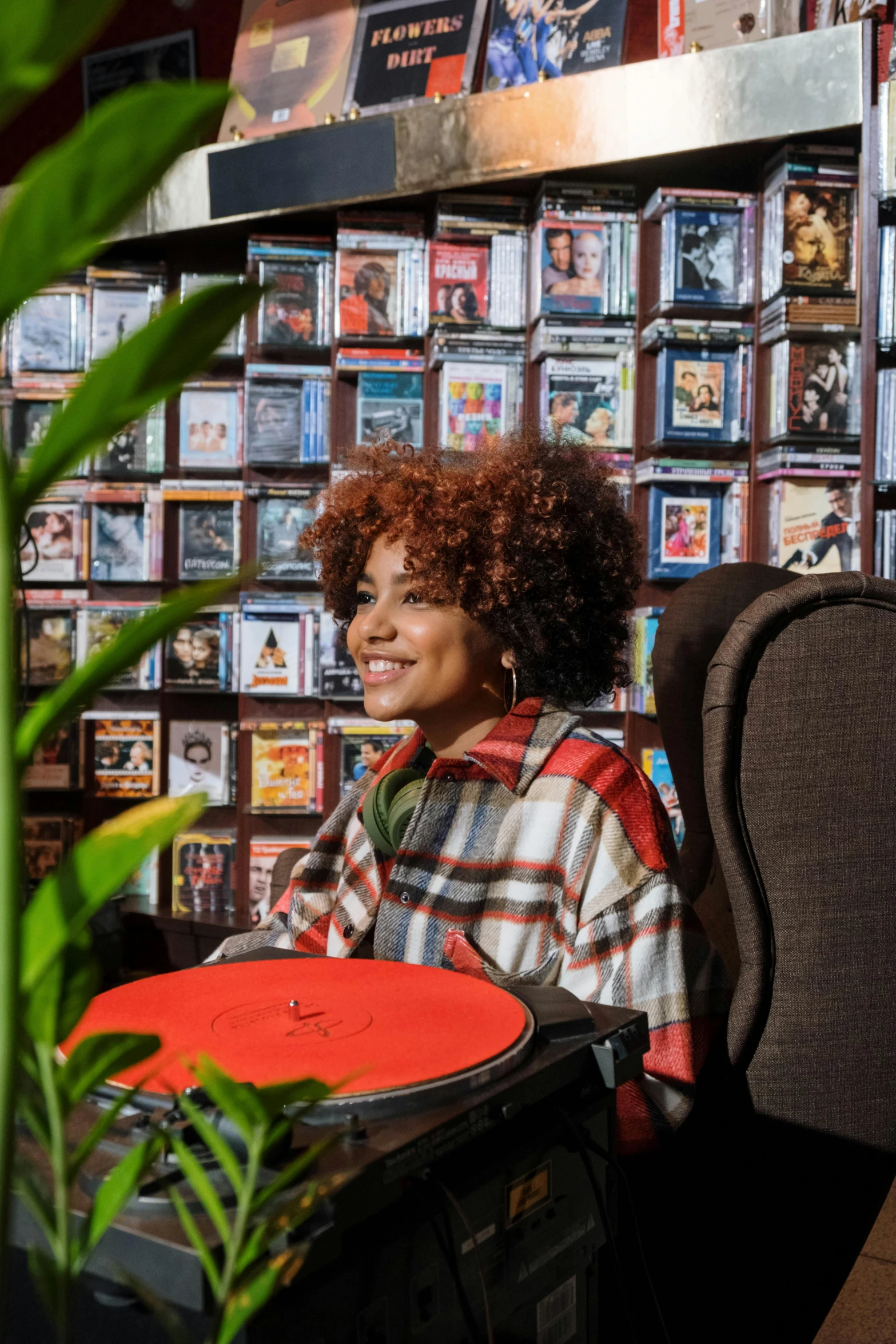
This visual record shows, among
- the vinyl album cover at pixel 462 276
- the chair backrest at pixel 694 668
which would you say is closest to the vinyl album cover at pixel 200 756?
the vinyl album cover at pixel 462 276

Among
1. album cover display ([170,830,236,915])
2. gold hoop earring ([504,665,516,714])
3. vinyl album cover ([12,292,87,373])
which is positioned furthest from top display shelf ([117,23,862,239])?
gold hoop earring ([504,665,516,714])

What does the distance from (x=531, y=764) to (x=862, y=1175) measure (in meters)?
0.56

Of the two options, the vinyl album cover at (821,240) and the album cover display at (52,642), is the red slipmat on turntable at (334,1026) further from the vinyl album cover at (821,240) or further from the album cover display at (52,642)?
the album cover display at (52,642)

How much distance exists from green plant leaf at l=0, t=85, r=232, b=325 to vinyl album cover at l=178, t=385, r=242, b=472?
360 centimetres

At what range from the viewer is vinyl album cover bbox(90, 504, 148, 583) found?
3801 millimetres

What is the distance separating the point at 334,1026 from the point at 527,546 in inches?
38.3

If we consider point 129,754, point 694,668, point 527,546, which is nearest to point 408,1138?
point 527,546

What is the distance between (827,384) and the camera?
3131mm

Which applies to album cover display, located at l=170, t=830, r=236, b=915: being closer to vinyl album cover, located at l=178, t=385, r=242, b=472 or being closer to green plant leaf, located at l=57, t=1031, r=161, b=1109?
vinyl album cover, located at l=178, t=385, r=242, b=472

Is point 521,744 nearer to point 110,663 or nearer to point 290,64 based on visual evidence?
point 110,663

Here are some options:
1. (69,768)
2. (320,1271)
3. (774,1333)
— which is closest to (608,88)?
(69,768)

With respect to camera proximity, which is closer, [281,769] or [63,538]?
[281,769]

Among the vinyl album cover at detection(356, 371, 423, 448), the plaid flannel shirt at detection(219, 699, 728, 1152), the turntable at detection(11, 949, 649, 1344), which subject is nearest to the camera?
the turntable at detection(11, 949, 649, 1344)

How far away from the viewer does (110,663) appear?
0.30 m
